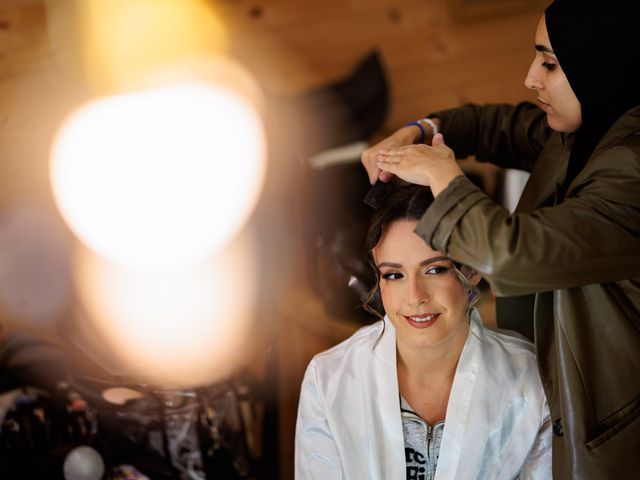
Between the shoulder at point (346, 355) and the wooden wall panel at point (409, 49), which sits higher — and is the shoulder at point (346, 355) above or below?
below

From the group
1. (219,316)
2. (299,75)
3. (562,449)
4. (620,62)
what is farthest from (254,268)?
(620,62)

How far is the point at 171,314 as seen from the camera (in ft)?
6.84

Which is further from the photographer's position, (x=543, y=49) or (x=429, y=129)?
(x=429, y=129)

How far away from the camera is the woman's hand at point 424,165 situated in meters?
1.15

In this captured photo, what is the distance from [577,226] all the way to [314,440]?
27.0 inches

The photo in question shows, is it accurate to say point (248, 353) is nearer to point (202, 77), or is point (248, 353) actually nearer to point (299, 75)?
point (202, 77)

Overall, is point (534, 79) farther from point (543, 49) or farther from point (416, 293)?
point (416, 293)

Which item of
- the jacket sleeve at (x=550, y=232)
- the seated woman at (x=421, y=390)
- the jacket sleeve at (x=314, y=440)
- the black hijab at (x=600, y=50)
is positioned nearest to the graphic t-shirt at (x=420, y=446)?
the seated woman at (x=421, y=390)

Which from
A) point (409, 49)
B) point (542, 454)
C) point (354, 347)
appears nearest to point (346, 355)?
point (354, 347)

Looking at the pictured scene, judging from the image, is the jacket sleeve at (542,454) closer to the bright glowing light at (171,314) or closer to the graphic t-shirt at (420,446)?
the graphic t-shirt at (420,446)

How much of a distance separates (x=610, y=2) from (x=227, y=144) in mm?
1138

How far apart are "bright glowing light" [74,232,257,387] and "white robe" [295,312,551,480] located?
1.98 feet

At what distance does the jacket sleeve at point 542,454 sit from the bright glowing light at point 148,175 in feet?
3.35

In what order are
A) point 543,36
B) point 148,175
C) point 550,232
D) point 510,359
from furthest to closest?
point 148,175, point 510,359, point 543,36, point 550,232
